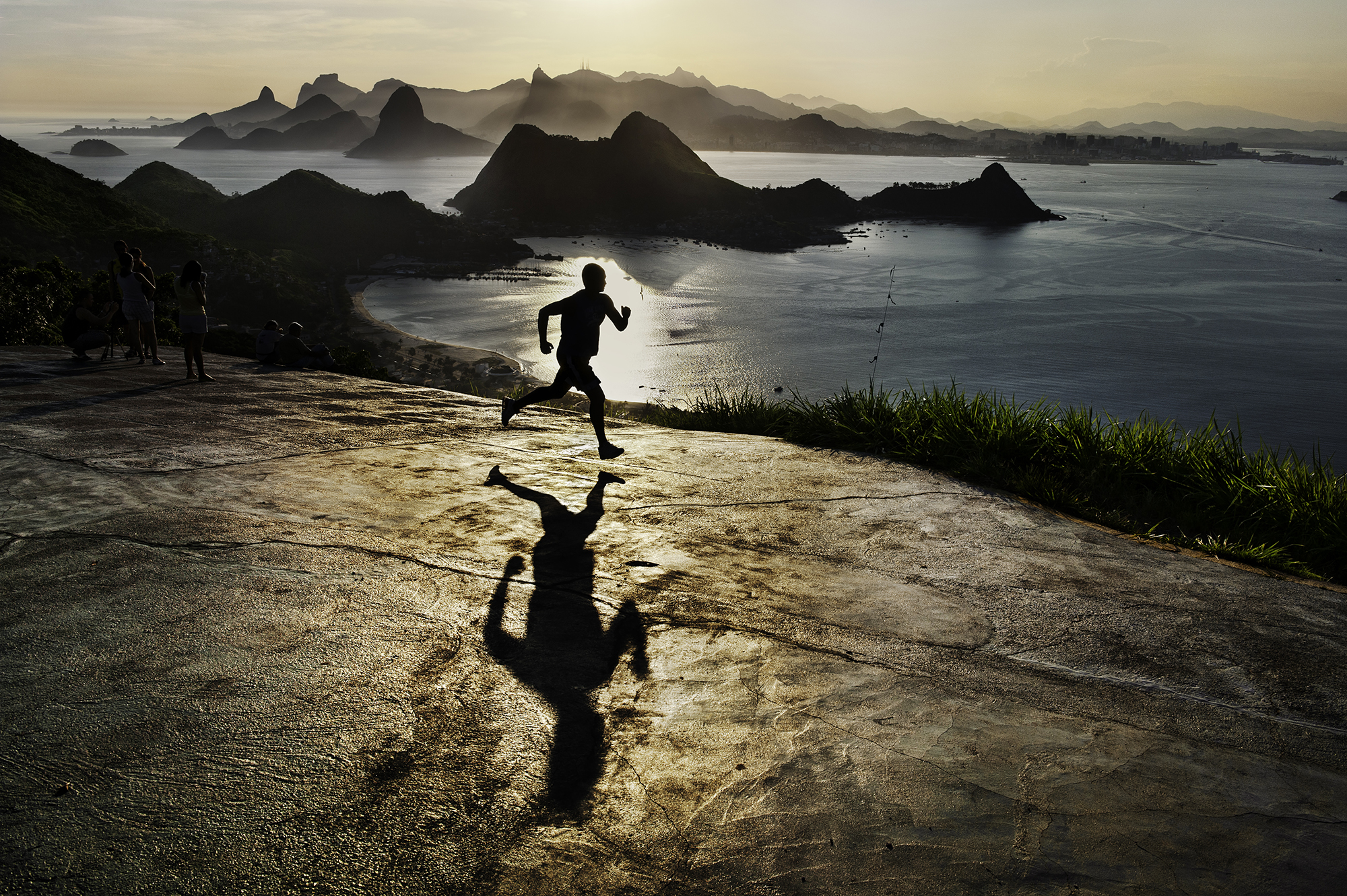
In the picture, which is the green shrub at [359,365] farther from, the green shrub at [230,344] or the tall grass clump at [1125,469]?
the tall grass clump at [1125,469]

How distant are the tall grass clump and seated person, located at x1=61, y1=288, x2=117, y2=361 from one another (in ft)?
33.5

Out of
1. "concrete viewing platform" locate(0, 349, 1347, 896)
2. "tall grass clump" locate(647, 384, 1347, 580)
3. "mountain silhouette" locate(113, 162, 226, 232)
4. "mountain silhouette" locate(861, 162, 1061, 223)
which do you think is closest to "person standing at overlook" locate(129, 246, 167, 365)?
"concrete viewing platform" locate(0, 349, 1347, 896)

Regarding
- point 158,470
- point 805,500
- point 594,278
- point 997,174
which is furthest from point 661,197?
point 158,470

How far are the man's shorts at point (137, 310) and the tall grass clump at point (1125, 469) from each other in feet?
30.2

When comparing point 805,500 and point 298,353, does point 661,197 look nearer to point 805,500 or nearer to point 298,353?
point 298,353

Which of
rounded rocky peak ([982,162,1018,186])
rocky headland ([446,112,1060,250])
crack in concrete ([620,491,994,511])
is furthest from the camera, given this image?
rounded rocky peak ([982,162,1018,186])

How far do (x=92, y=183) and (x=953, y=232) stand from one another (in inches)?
4345

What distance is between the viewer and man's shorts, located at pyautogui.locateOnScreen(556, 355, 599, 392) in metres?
7.24

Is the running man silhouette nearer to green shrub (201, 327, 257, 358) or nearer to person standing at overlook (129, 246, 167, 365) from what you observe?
person standing at overlook (129, 246, 167, 365)

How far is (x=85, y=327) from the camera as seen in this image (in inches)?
453

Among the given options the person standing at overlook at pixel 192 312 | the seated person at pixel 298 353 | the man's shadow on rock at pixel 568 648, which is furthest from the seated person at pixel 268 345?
the man's shadow on rock at pixel 568 648

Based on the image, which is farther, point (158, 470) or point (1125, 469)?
point (1125, 469)

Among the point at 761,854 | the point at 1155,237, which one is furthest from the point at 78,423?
the point at 1155,237

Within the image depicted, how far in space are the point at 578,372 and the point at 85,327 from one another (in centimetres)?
930
